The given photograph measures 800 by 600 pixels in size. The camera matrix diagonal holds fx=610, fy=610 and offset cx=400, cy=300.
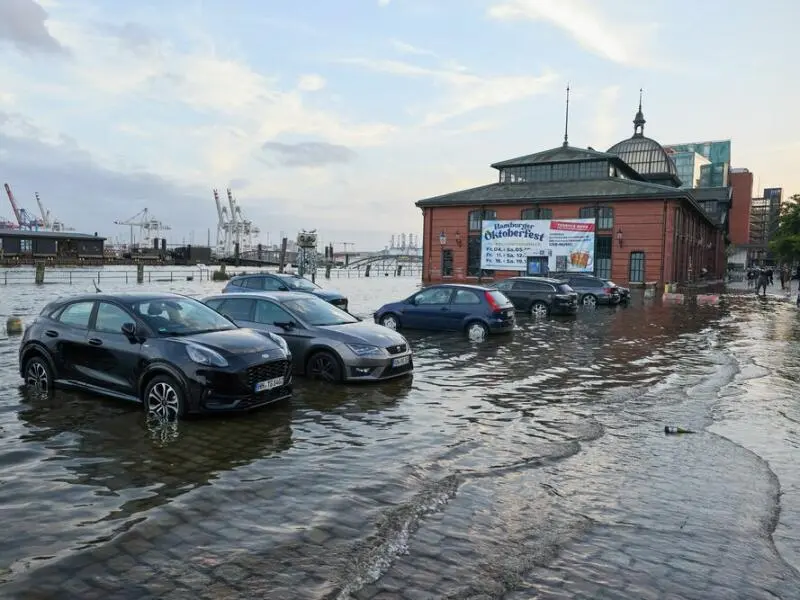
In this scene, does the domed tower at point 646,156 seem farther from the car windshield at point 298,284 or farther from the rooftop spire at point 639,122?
the car windshield at point 298,284

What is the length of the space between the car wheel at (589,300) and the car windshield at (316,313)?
735 inches

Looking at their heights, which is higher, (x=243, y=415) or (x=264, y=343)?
(x=264, y=343)

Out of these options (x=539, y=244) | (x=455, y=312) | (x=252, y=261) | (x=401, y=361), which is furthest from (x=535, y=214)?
(x=252, y=261)

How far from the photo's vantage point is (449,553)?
4.39 metres

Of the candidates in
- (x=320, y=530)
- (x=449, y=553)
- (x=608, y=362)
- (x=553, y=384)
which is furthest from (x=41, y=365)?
(x=608, y=362)

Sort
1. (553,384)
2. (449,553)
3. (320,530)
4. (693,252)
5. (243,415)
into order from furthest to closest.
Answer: (693,252)
(553,384)
(243,415)
(320,530)
(449,553)

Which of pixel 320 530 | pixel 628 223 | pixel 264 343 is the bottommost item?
pixel 320 530

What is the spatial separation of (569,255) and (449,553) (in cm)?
4133

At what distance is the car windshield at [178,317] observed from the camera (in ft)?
27.0

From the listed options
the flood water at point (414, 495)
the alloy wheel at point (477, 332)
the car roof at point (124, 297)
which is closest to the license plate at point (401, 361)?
the flood water at point (414, 495)

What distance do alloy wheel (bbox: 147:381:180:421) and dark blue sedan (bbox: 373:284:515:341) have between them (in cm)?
941

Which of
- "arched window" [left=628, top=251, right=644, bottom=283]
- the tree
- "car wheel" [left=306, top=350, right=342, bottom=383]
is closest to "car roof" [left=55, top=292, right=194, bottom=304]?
"car wheel" [left=306, top=350, right=342, bottom=383]

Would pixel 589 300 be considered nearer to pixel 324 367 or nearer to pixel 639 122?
pixel 324 367

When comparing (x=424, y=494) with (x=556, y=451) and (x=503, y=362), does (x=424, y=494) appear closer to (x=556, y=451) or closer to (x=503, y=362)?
(x=556, y=451)
